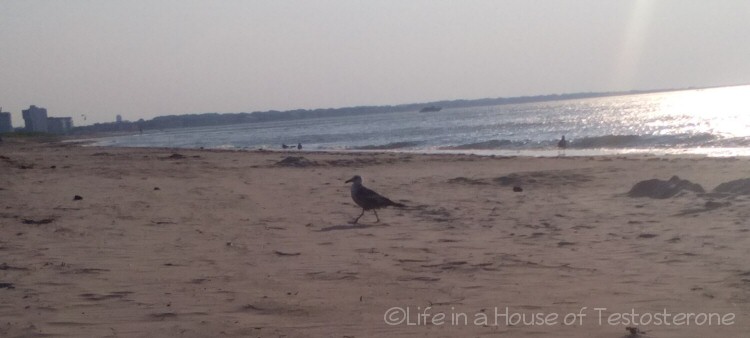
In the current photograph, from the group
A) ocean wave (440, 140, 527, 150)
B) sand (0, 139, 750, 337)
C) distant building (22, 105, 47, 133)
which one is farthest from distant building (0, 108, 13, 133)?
sand (0, 139, 750, 337)

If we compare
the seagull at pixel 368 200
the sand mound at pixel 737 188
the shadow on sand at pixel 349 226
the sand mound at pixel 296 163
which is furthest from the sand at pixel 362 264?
the sand mound at pixel 296 163

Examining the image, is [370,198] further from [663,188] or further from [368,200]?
[663,188]

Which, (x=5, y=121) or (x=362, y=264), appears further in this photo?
(x=5, y=121)

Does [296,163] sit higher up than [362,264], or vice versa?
[362,264]

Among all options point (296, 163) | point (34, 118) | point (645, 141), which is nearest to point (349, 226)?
point (296, 163)

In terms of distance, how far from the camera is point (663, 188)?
12102 millimetres

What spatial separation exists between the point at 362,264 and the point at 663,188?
22.9ft

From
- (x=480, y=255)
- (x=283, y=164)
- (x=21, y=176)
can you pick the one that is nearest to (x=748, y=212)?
(x=480, y=255)

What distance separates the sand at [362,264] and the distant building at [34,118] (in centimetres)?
13938

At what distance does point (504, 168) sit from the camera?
21.3m

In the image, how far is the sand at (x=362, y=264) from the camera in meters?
4.93

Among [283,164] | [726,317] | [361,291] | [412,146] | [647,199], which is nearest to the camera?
[726,317]

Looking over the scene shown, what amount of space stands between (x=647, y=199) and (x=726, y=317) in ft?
23.7

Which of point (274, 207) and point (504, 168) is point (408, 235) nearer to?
point (274, 207)
